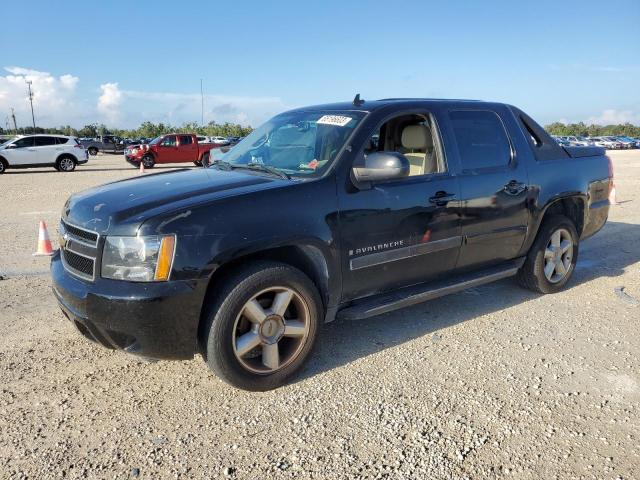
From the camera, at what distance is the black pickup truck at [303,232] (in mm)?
2896

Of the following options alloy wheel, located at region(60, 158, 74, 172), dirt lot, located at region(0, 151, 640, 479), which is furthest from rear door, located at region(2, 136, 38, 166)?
dirt lot, located at region(0, 151, 640, 479)

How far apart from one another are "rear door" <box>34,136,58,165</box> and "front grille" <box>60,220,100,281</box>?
2196 cm

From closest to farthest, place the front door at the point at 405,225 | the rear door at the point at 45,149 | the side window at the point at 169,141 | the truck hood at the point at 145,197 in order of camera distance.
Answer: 1. the truck hood at the point at 145,197
2. the front door at the point at 405,225
3. the rear door at the point at 45,149
4. the side window at the point at 169,141

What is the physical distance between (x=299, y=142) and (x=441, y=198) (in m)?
1.17

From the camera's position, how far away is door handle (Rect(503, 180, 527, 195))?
175 inches

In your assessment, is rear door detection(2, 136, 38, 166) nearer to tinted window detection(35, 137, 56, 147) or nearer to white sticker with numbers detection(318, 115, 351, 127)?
tinted window detection(35, 137, 56, 147)

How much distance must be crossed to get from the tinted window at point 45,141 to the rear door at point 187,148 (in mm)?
5838

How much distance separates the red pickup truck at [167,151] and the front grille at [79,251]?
22525 mm

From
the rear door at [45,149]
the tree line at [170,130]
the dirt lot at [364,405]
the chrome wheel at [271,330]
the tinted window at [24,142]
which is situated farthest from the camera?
the tree line at [170,130]

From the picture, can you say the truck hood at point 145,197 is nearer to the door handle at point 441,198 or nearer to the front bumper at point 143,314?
the front bumper at point 143,314

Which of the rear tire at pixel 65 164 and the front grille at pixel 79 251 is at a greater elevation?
the front grille at pixel 79 251

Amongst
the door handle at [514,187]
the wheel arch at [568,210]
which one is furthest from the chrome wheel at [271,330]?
the wheel arch at [568,210]

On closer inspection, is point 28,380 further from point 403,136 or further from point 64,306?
point 403,136

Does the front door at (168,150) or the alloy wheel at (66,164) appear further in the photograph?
the front door at (168,150)
